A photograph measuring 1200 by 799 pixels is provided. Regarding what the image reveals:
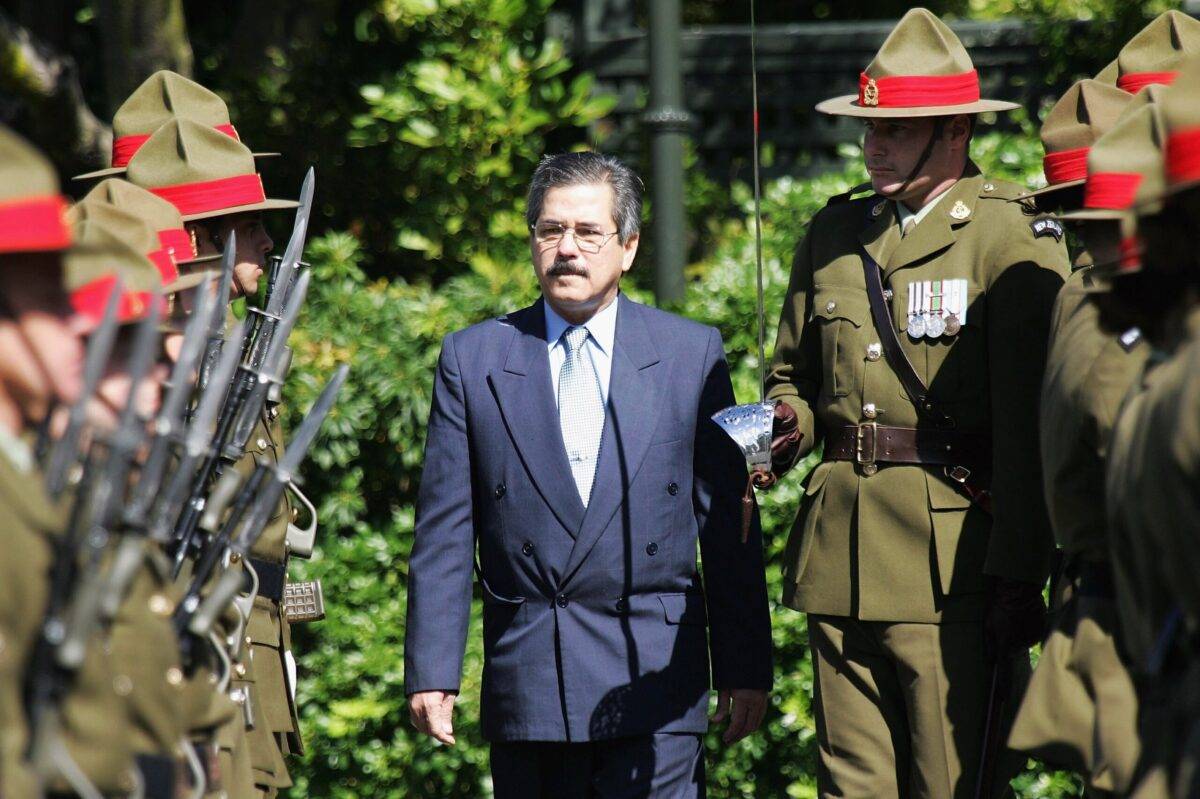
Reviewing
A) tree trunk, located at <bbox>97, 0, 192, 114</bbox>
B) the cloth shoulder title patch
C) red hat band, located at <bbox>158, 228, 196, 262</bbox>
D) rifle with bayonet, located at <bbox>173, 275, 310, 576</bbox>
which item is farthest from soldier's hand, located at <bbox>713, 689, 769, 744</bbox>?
tree trunk, located at <bbox>97, 0, 192, 114</bbox>

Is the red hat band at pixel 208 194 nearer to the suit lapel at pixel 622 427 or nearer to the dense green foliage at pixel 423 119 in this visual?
the suit lapel at pixel 622 427

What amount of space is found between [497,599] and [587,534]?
1.07 ft

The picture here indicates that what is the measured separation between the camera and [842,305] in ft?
15.3

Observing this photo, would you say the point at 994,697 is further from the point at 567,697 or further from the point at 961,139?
the point at 961,139

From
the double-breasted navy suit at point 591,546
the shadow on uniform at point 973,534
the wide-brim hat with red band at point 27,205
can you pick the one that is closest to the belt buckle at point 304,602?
the double-breasted navy suit at point 591,546

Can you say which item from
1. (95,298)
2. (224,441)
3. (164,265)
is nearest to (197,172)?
(164,265)

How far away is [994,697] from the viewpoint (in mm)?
4434

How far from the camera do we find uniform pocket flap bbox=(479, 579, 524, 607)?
444 centimetres

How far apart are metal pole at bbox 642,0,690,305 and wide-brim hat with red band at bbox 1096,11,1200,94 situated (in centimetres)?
208

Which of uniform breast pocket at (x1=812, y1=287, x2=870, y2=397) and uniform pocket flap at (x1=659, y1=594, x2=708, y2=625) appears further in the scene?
uniform breast pocket at (x1=812, y1=287, x2=870, y2=397)

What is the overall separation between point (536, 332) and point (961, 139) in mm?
1308

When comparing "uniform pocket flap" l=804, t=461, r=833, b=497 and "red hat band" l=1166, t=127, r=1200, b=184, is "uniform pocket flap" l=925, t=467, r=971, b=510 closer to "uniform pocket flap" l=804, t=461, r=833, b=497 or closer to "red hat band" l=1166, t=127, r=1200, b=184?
"uniform pocket flap" l=804, t=461, r=833, b=497

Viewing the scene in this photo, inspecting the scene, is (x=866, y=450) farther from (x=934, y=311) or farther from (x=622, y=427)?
(x=622, y=427)

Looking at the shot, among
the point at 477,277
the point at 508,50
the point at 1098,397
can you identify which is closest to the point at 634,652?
the point at 1098,397
